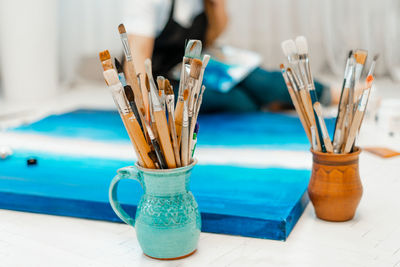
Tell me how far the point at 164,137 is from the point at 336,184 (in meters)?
0.30

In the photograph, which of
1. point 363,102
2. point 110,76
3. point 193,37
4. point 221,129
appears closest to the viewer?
point 110,76

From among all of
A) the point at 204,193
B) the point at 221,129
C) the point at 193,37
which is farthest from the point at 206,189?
the point at 193,37

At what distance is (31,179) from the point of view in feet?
3.40

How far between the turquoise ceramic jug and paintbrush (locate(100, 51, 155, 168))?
19 millimetres

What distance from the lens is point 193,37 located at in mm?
2074

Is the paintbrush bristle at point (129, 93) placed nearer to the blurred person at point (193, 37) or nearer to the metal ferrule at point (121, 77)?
the metal ferrule at point (121, 77)

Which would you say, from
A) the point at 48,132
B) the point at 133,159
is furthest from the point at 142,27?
the point at 133,159

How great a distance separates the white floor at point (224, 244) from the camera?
2.38 ft

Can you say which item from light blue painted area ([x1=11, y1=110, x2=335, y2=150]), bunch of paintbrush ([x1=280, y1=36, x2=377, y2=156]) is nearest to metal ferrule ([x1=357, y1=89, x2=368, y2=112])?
bunch of paintbrush ([x1=280, y1=36, x2=377, y2=156])

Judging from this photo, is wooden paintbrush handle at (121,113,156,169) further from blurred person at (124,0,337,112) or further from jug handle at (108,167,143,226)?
blurred person at (124,0,337,112)

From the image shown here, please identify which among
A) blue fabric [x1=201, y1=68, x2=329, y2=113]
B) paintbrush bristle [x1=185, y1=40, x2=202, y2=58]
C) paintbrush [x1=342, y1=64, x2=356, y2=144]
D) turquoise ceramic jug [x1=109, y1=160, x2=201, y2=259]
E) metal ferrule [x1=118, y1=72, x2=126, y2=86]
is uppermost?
paintbrush bristle [x1=185, y1=40, x2=202, y2=58]

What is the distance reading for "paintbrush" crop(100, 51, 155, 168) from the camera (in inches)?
25.3

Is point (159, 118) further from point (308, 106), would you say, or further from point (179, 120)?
point (308, 106)

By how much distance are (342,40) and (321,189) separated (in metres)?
2.04
